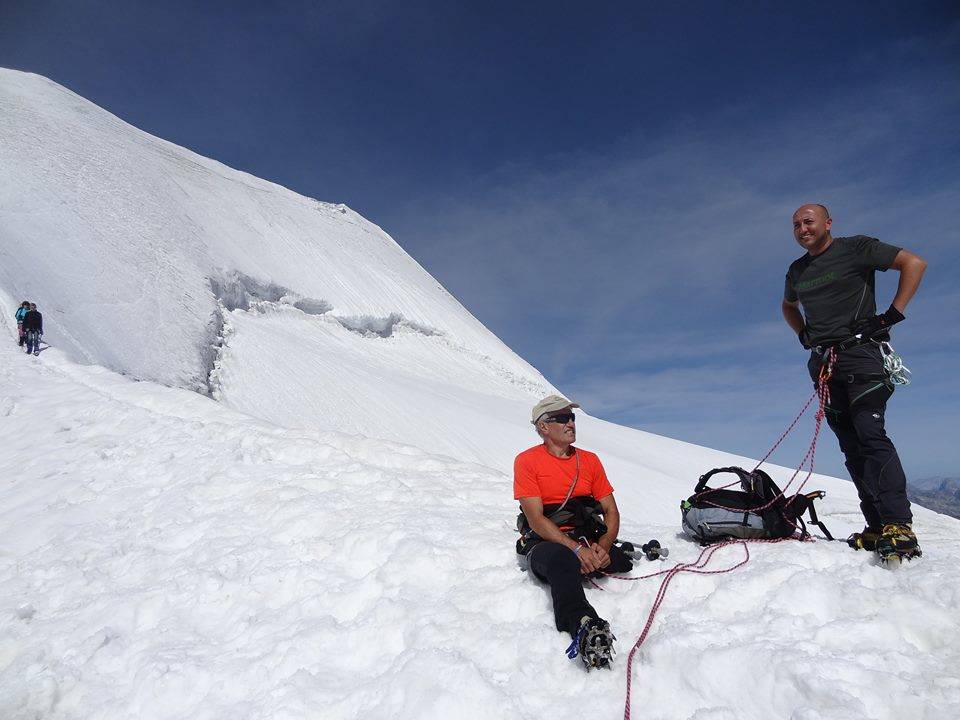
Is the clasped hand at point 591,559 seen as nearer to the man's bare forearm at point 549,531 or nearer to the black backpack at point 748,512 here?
the man's bare forearm at point 549,531

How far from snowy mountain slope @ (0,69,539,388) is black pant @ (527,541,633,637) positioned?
11570mm

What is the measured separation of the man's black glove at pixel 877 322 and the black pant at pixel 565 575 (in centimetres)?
225

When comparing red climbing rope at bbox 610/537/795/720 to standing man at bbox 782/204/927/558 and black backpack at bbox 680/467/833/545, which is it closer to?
black backpack at bbox 680/467/833/545

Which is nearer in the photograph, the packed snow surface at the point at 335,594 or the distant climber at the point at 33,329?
the packed snow surface at the point at 335,594

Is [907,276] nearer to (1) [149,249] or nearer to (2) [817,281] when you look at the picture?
(2) [817,281]

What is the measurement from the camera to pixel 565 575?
Answer: 3514mm

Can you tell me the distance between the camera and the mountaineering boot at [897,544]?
11.6ft

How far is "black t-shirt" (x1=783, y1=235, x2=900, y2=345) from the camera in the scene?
4004 mm

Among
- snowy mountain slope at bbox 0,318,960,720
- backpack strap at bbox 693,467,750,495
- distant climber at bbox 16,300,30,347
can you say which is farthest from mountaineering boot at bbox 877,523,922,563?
distant climber at bbox 16,300,30,347

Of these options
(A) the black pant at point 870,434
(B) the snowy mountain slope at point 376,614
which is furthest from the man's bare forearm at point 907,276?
(B) the snowy mountain slope at point 376,614

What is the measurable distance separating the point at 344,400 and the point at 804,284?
Answer: 1360cm

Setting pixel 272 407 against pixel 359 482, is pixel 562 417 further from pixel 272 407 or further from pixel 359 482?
pixel 272 407

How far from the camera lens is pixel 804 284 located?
4.30 meters

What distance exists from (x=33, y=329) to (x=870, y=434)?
14843 mm
